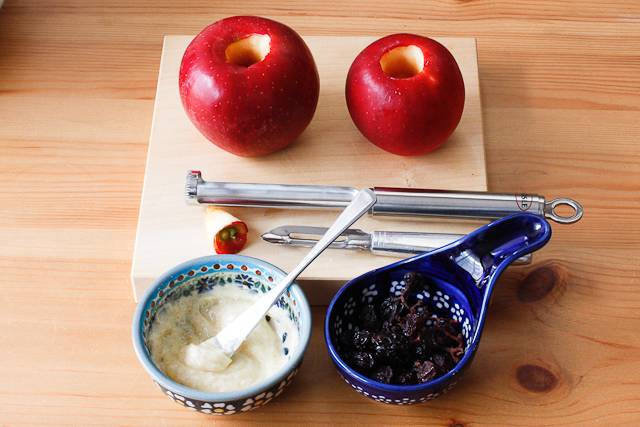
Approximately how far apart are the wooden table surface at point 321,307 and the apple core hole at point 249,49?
0.62 feet

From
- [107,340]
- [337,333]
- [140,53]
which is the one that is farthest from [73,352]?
[140,53]

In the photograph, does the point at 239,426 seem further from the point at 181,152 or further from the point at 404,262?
the point at 181,152

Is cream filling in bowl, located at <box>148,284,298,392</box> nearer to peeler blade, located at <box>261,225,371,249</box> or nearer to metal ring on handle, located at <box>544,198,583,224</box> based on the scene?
peeler blade, located at <box>261,225,371,249</box>

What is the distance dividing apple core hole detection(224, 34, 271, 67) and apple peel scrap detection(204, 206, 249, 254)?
6.7 inches

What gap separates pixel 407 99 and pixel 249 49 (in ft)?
0.60

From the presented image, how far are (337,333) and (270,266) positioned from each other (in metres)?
0.09

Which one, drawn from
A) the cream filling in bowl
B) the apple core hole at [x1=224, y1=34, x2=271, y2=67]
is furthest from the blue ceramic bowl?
the apple core hole at [x1=224, y1=34, x2=271, y2=67]

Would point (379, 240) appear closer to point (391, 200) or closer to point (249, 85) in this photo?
point (391, 200)

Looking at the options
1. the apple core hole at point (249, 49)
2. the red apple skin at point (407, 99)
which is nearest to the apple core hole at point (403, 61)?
the red apple skin at point (407, 99)

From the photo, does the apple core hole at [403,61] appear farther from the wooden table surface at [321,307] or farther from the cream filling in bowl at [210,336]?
the cream filling in bowl at [210,336]

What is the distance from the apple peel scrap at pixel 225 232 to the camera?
610mm

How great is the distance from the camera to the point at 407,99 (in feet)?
2.02

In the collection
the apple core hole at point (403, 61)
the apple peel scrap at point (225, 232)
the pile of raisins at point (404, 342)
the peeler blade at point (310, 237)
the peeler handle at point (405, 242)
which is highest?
the apple core hole at point (403, 61)

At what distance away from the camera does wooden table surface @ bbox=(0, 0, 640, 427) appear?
56cm
